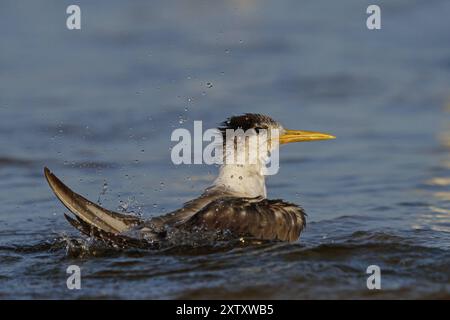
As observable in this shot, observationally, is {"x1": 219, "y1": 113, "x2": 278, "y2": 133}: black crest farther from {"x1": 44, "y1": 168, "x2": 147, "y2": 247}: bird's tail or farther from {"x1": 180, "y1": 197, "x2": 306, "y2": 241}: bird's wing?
{"x1": 44, "y1": 168, "x2": 147, "y2": 247}: bird's tail

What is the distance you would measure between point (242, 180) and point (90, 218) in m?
1.43

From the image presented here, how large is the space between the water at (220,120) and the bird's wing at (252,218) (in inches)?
6.4

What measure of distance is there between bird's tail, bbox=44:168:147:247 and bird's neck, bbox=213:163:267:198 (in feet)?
3.35

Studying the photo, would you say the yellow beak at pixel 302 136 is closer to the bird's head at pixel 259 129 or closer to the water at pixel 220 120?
the bird's head at pixel 259 129

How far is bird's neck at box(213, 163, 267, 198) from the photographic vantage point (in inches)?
305

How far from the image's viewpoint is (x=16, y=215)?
28.0 ft

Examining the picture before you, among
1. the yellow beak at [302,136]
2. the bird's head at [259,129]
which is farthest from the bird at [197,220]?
the yellow beak at [302,136]

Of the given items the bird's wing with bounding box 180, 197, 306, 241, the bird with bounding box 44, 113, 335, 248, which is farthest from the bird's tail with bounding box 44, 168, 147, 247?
the bird's wing with bounding box 180, 197, 306, 241

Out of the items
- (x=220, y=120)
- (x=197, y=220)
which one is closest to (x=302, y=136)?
(x=197, y=220)

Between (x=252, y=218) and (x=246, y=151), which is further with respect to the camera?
(x=246, y=151)

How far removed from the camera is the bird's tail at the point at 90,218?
6.80m

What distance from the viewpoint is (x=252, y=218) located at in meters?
7.04

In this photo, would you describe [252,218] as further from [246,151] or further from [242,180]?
[246,151]
